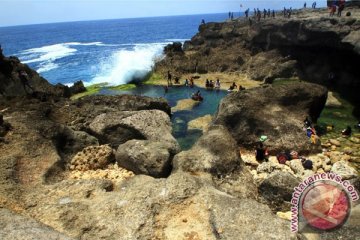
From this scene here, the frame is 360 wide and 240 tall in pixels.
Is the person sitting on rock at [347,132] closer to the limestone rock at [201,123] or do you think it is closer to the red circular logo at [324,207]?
the limestone rock at [201,123]

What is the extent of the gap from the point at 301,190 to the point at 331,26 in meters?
32.8

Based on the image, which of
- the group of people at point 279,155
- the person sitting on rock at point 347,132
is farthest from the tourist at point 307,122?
the group of people at point 279,155

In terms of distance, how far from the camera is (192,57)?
6188cm

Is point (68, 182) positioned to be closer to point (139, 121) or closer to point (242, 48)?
point (139, 121)

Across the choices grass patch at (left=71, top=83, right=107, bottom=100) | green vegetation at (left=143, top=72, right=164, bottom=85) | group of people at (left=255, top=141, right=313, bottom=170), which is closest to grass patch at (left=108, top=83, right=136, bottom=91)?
grass patch at (left=71, top=83, right=107, bottom=100)

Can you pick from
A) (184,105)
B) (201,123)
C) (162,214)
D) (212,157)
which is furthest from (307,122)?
(162,214)

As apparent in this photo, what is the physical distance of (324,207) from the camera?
35.4 ft

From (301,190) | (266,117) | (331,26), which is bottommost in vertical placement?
(266,117)

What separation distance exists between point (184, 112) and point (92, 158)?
16870mm

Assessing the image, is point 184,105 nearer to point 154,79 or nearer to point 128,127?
point 128,127

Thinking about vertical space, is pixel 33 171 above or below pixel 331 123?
above

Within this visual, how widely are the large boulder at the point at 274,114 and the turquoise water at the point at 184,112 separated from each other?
3.82 m

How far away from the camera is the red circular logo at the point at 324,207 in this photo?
34.9 ft

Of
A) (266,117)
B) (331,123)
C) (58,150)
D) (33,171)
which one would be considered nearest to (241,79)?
(331,123)
